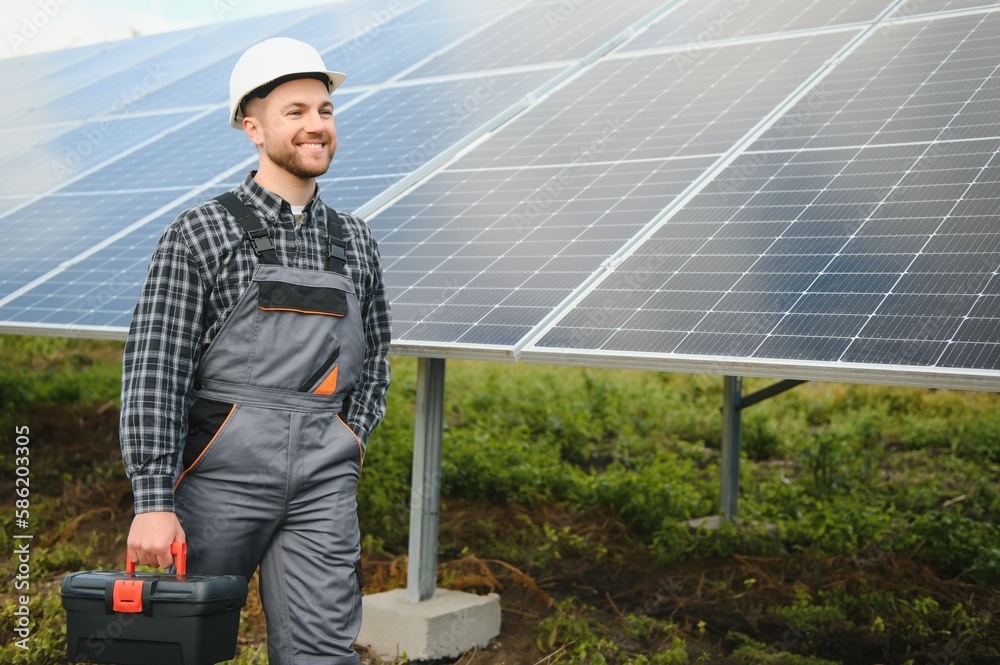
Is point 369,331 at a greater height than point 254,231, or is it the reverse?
point 254,231

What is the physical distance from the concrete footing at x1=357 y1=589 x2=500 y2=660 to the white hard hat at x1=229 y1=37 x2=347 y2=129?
3.36 m

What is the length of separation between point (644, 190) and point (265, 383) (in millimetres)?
3323

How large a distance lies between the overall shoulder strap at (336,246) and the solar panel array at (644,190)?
132 cm

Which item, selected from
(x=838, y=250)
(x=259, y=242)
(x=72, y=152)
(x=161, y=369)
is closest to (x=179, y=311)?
(x=161, y=369)

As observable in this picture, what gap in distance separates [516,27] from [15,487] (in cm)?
657

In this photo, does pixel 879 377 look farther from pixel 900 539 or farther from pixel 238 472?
pixel 900 539

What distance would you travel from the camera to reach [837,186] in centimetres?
572

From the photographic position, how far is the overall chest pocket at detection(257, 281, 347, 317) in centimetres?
356

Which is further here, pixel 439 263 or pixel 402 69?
pixel 402 69

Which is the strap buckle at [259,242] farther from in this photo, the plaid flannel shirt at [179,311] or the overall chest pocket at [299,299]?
the overall chest pocket at [299,299]

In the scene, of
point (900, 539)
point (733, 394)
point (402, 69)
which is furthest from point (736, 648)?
point (402, 69)

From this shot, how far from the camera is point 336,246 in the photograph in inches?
150

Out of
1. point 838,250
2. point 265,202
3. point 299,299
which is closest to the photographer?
point 299,299

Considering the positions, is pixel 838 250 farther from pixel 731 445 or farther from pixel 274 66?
pixel 731 445
